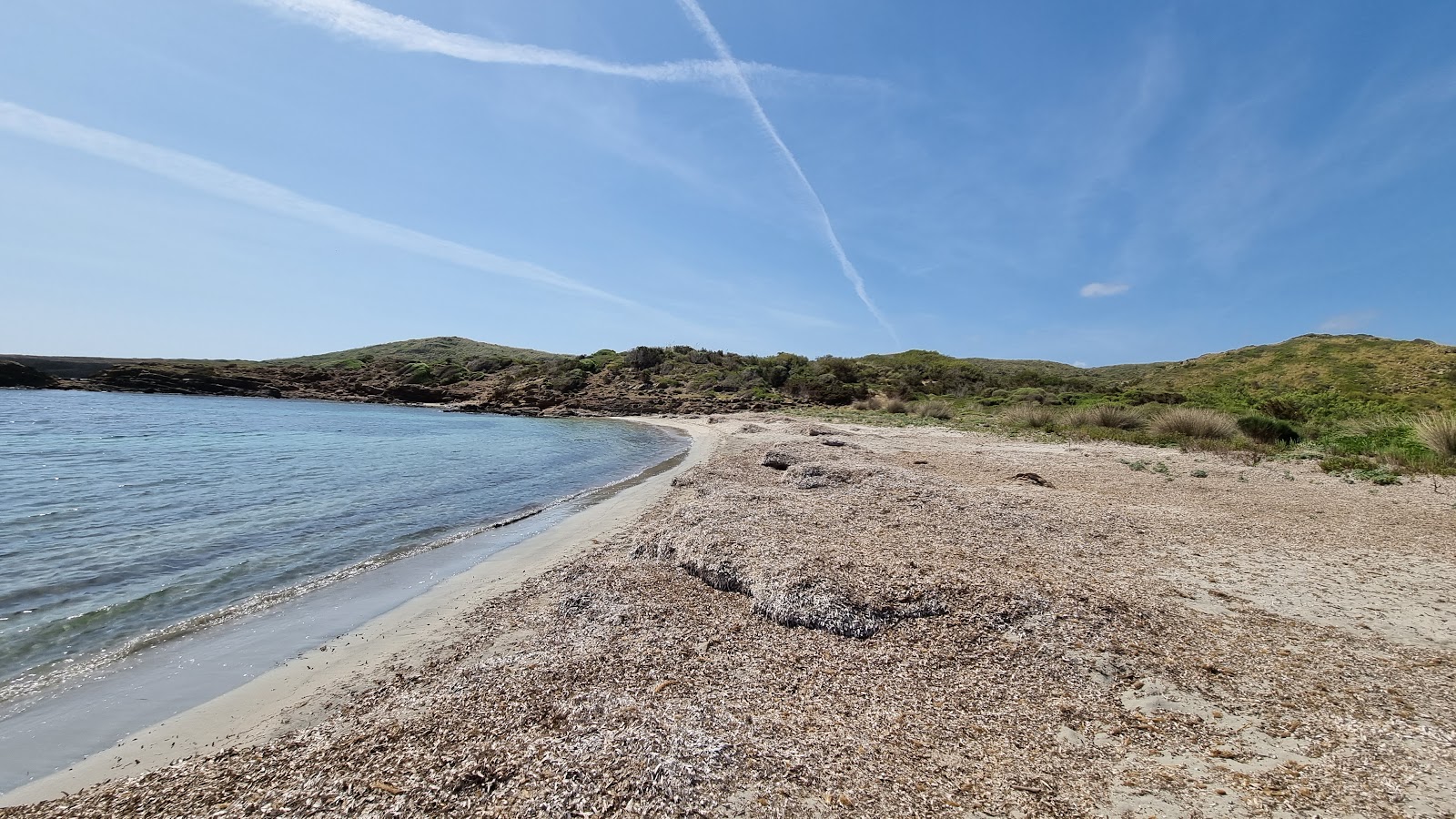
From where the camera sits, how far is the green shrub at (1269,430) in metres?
19.1

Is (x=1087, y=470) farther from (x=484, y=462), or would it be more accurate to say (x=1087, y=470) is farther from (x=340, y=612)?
(x=484, y=462)

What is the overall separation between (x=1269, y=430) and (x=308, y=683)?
26.5 metres

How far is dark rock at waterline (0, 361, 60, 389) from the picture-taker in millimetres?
65125

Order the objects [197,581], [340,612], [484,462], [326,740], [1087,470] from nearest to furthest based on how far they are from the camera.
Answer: [326,740] → [340,612] → [197,581] → [1087,470] → [484,462]

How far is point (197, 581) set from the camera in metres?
8.12

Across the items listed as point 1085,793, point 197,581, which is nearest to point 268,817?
point 1085,793

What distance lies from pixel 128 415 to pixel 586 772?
48.8m

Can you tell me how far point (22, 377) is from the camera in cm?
6588

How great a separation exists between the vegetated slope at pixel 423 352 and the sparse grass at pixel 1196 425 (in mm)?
84074

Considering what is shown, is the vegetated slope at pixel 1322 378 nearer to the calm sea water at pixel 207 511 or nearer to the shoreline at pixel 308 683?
the calm sea water at pixel 207 511

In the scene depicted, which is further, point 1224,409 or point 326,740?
point 1224,409

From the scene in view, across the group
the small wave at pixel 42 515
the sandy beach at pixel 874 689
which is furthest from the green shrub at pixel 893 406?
the small wave at pixel 42 515

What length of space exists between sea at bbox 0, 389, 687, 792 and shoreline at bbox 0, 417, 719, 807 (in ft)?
0.96

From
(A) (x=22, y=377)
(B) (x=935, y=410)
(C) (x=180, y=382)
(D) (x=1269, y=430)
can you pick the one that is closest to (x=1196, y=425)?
(D) (x=1269, y=430)
